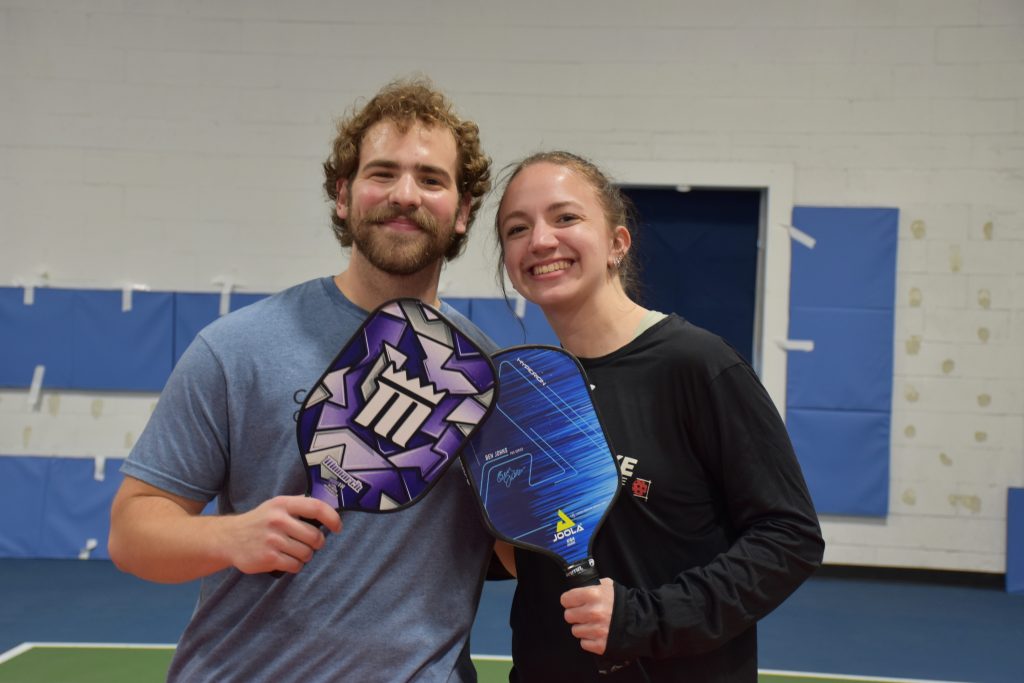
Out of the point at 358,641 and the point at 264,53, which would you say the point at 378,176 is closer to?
the point at 358,641

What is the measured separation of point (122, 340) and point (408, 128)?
18.8ft

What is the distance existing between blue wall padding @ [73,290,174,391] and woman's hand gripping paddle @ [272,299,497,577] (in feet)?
18.4

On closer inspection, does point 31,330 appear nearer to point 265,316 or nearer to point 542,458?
point 265,316

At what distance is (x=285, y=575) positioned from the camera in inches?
60.3

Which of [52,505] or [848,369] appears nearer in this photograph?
[848,369]

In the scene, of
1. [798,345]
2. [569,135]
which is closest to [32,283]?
[569,135]

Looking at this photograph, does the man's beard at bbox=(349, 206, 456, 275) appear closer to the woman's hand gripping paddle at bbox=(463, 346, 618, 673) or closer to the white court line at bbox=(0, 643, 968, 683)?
the woman's hand gripping paddle at bbox=(463, 346, 618, 673)

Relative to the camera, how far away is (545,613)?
170 cm

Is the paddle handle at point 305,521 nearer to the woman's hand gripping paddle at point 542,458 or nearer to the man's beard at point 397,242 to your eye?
the woman's hand gripping paddle at point 542,458

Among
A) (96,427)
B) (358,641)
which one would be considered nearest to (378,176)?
(358,641)

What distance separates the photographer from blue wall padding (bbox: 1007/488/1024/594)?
20.5 feet

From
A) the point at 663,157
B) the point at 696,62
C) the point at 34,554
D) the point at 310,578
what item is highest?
the point at 696,62

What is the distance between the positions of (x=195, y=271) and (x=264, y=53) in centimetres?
183
